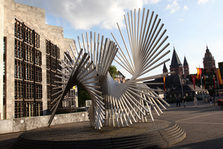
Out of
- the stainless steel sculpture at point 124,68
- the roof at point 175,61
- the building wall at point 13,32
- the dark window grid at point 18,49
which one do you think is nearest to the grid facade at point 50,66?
the building wall at point 13,32

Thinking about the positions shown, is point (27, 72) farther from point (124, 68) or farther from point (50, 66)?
point (124, 68)

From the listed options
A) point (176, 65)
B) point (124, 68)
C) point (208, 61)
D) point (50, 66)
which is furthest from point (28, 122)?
point (208, 61)

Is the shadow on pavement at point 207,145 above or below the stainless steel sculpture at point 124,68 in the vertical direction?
below

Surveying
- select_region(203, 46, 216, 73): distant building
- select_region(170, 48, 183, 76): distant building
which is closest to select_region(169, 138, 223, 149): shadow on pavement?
select_region(170, 48, 183, 76): distant building

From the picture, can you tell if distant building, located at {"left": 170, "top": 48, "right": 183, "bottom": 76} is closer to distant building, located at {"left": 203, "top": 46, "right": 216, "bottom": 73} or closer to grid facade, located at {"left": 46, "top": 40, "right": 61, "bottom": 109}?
distant building, located at {"left": 203, "top": 46, "right": 216, "bottom": 73}

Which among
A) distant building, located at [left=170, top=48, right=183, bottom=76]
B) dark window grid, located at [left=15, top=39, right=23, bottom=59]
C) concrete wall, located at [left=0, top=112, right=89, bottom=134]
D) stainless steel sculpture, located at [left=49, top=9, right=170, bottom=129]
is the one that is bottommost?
concrete wall, located at [left=0, top=112, right=89, bottom=134]

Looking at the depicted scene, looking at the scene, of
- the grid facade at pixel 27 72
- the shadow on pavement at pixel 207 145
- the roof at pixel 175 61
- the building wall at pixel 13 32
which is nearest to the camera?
the shadow on pavement at pixel 207 145

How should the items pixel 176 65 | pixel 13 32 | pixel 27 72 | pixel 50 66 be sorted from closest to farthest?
pixel 13 32 → pixel 27 72 → pixel 50 66 → pixel 176 65

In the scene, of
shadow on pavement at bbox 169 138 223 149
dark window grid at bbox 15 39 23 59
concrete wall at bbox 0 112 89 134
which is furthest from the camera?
dark window grid at bbox 15 39 23 59

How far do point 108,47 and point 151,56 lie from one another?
5.89 feet

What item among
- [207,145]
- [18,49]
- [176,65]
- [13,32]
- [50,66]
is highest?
[176,65]

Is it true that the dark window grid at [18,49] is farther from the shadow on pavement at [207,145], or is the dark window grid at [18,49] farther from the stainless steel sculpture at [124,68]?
the shadow on pavement at [207,145]

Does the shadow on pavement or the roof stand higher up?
the roof

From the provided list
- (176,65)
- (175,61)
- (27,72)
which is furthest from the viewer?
(175,61)
